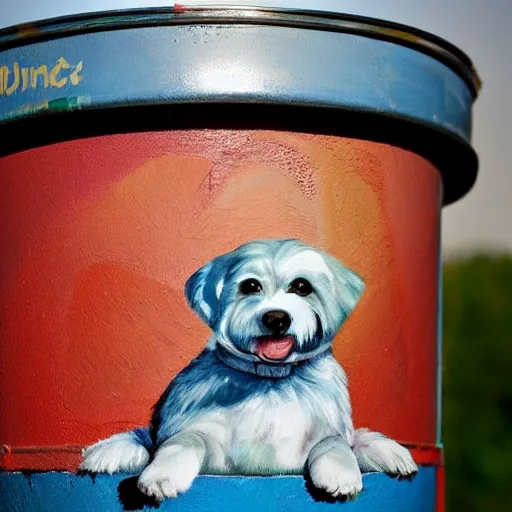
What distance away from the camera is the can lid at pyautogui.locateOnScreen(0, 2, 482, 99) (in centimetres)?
228

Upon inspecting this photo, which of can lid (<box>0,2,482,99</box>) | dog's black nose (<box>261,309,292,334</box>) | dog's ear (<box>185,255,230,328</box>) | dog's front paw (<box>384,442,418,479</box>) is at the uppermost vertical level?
can lid (<box>0,2,482,99</box>)

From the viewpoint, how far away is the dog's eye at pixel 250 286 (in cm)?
230

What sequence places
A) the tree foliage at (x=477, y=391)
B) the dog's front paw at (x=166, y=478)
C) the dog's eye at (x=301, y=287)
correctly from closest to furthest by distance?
the dog's front paw at (x=166, y=478), the dog's eye at (x=301, y=287), the tree foliage at (x=477, y=391)

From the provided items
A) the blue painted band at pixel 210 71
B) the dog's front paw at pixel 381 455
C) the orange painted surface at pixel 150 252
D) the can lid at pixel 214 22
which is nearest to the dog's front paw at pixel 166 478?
the orange painted surface at pixel 150 252

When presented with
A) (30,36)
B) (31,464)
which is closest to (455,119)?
(30,36)

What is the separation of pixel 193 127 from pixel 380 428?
0.74 meters

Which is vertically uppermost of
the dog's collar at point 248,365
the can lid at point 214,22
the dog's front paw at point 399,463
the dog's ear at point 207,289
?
the can lid at point 214,22

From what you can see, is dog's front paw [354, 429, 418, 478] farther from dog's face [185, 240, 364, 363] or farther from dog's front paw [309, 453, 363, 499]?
dog's face [185, 240, 364, 363]

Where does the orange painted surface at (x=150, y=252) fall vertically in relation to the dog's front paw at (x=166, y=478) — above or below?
above

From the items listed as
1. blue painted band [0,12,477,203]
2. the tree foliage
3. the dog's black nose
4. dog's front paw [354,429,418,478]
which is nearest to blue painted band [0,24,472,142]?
blue painted band [0,12,477,203]

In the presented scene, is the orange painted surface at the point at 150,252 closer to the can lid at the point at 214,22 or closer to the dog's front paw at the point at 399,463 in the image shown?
the dog's front paw at the point at 399,463

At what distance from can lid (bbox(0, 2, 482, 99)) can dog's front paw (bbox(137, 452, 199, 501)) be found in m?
0.88

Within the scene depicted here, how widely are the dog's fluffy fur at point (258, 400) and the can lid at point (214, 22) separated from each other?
1.49ft

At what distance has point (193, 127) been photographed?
2361 mm
